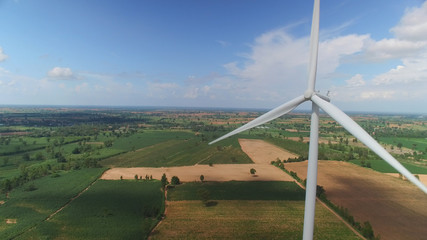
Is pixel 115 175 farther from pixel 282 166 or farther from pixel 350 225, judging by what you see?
pixel 350 225

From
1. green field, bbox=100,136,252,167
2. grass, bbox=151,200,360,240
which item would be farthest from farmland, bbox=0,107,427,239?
green field, bbox=100,136,252,167

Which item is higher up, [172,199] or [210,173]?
[210,173]

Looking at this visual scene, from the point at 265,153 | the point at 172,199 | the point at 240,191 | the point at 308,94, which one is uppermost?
the point at 308,94

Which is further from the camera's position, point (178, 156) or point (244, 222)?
point (178, 156)

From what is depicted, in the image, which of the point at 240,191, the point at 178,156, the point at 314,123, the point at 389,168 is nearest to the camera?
the point at 314,123

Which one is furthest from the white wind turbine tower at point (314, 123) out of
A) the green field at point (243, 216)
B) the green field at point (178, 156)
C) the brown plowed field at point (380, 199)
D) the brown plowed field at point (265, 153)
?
the brown plowed field at point (265, 153)

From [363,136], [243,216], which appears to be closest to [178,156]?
[243,216]

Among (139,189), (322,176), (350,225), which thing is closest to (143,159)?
(139,189)

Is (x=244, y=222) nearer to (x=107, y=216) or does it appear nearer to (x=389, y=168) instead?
(x=107, y=216)
